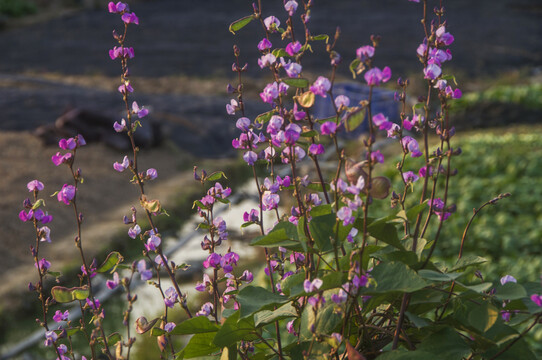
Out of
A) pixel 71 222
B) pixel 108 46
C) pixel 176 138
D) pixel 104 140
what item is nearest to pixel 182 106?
pixel 176 138

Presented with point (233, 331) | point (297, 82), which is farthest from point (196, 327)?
point (297, 82)

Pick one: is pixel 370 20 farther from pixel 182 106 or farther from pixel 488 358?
pixel 488 358

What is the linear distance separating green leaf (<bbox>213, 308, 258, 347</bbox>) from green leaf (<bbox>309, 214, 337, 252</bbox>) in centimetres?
16

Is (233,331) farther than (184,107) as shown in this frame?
No

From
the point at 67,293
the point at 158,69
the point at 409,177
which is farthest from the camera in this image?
the point at 158,69

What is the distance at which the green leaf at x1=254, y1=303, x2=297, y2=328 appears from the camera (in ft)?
3.51

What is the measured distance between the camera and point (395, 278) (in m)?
0.97

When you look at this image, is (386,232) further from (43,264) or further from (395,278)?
(43,264)

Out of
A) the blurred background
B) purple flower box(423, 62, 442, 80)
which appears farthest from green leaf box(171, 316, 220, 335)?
the blurred background

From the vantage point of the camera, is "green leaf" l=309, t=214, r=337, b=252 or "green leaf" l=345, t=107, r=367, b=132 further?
"green leaf" l=309, t=214, r=337, b=252

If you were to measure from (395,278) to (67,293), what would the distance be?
20.0 inches

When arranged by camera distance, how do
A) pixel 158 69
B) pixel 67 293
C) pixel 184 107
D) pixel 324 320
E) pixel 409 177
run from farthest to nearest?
pixel 158 69, pixel 184 107, pixel 409 177, pixel 67 293, pixel 324 320

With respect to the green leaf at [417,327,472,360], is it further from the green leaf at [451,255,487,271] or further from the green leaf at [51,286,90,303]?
the green leaf at [51,286,90,303]

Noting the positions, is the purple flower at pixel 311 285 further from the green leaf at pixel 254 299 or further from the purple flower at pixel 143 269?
the purple flower at pixel 143 269
